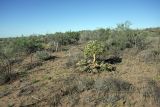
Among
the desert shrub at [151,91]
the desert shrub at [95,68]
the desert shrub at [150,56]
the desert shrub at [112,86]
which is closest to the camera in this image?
the desert shrub at [151,91]

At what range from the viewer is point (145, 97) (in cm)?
1010

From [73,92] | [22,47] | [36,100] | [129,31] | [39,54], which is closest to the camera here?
[36,100]

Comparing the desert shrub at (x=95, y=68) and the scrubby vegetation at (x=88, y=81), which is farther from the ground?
the desert shrub at (x=95, y=68)

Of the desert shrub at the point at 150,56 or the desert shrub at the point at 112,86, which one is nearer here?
the desert shrub at the point at 112,86

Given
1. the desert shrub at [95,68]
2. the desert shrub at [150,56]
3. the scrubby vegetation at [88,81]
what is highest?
the desert shrub at [150,56]

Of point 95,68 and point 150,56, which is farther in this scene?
point 150,56

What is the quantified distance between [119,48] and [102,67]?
823 cm

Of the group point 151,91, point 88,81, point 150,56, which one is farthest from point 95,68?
point 150,56

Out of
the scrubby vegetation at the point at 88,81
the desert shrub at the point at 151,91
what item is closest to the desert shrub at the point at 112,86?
the scrubby vegetation at the point at 88,81

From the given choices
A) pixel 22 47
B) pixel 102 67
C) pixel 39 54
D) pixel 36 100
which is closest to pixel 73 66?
pixel 102 67

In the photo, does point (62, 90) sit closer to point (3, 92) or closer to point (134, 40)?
point (3, 92)

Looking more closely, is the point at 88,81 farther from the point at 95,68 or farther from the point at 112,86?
the point at 95,68

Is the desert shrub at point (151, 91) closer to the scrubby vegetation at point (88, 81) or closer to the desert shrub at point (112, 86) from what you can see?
the scrubby vegetation at point (88, 81)

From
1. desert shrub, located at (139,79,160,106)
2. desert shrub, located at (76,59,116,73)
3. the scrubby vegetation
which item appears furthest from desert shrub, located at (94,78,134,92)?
desert shrub, located at (76,59,116,73)
